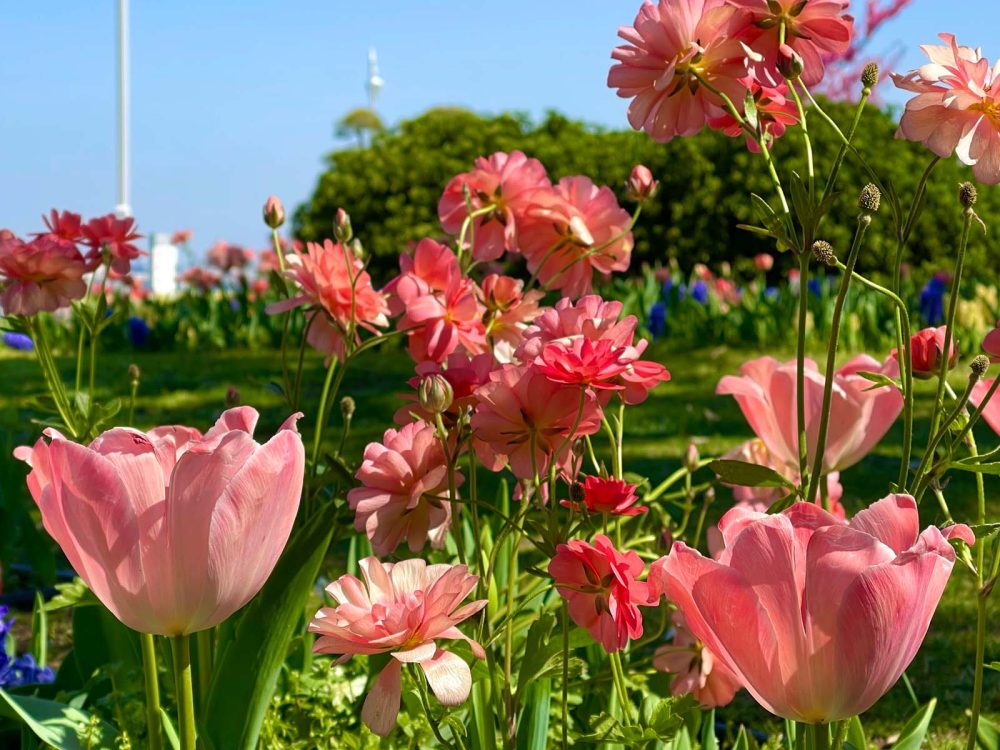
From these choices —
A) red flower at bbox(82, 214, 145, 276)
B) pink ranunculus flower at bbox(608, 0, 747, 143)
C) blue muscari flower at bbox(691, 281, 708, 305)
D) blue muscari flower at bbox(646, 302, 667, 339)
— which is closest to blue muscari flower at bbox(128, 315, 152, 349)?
blue muscari flower at bbox(646, 302, 667, 339)

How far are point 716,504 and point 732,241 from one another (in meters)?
4.89

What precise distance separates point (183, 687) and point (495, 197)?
2.96 feet

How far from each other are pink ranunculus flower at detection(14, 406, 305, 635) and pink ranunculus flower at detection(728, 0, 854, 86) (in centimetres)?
59

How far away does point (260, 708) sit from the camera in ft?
4.49

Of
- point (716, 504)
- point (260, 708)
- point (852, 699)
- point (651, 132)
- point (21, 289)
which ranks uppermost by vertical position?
point (651, 132)

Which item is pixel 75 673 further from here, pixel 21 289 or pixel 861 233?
pixel 861 233

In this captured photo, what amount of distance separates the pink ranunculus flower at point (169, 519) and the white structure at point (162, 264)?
49.3ft

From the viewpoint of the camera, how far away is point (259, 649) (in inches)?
53.4

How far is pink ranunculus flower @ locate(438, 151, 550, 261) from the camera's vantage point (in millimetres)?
1603

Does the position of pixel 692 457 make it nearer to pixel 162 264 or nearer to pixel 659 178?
pixel 659 178

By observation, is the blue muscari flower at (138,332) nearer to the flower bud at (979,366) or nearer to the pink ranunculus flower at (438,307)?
the pink ranunculus flower at (438,307)

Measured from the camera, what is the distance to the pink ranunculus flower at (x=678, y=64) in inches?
43.6

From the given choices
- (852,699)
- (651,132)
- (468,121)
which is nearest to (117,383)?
(468,121)

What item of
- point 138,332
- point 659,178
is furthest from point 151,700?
point 659,178
